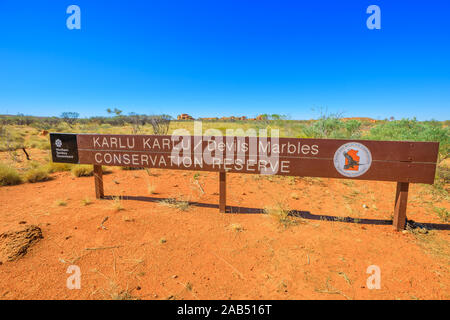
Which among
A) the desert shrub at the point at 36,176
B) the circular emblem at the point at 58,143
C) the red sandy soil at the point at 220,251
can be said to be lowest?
the red sandy soil at the point at 220,251

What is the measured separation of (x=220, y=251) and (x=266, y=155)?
1704 millimetres

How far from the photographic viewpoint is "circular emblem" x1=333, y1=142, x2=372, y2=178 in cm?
323

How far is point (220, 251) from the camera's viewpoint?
269cm

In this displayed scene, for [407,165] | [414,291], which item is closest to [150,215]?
[414,291]

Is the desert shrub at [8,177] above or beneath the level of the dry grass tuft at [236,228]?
above

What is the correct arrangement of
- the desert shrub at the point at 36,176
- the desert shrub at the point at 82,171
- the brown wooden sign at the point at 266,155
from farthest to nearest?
the desert shrub at the point at 82,171
the desert shrub at the point at 36,176
the brown wooden sign at the point at 266,155

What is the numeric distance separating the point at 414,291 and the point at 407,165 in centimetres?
186

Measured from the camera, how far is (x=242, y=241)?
115 inches

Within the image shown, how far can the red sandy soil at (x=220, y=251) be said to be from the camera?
2.07 m

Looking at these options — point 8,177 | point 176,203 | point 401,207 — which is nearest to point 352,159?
point 401,207

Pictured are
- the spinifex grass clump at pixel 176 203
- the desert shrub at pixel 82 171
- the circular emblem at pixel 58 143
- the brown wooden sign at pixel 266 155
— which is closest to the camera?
Result: the brown wooden sign at pixel 266 155

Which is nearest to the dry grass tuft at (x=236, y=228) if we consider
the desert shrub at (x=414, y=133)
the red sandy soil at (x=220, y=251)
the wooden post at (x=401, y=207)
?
the red sandy soil at (x=220, y=251)

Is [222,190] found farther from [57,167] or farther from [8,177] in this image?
[57,167]

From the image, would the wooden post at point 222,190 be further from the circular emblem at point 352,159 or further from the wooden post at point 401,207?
the wooden post at point 401,207
